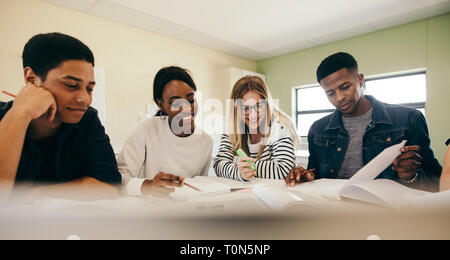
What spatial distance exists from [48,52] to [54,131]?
0.16 m

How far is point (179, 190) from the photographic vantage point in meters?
0.56

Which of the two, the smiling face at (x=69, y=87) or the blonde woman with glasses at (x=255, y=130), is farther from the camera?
the blonde woman with glasses at (x=255, y=130)

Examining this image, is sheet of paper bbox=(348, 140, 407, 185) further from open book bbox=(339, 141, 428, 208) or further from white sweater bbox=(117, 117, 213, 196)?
white sweater bbox=(117, 117, 213, 196)

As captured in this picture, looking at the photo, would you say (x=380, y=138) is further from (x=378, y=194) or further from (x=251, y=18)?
(x=251, y=18)

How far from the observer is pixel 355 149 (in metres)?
0.69

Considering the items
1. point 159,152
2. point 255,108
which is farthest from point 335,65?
point 159,152

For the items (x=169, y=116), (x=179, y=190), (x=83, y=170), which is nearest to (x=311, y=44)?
(x=169, y=116)

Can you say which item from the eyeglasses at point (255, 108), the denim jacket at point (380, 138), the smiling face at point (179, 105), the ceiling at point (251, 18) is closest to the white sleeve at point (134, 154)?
the smiling face at point (179, 105)

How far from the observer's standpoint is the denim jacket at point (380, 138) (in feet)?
2.12

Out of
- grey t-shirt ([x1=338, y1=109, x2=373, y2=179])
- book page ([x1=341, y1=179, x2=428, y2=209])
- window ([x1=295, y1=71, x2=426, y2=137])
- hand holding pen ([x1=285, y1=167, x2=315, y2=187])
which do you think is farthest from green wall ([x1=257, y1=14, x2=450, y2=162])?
book page ([x1=341, y1=179, x2=428, y2=209])

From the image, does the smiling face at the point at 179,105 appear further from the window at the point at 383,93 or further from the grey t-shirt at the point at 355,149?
the grey t-shirt at the point at 355,149

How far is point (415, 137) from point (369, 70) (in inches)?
10.5

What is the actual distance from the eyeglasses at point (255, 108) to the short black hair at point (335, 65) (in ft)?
0.88

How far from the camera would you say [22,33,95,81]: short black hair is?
423 millimetres
